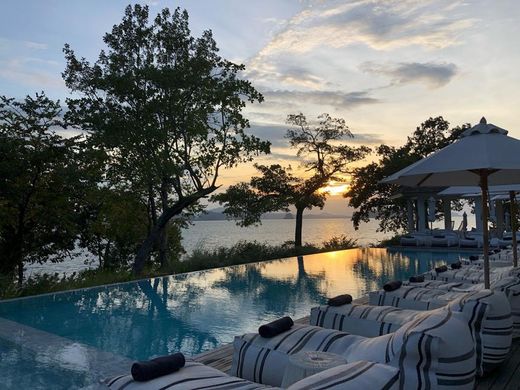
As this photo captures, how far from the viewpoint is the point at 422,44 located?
413 inches

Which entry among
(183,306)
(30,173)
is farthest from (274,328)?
(30,173)

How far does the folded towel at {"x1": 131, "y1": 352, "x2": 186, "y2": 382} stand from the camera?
88.8 inches

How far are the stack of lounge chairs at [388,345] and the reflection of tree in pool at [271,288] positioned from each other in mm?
3889

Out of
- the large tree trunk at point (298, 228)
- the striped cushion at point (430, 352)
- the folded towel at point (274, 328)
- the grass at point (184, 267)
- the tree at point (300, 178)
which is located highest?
the tree at point (300, 178)

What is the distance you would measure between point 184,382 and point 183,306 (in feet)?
21.7

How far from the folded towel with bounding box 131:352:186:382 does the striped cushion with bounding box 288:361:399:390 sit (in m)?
0.95

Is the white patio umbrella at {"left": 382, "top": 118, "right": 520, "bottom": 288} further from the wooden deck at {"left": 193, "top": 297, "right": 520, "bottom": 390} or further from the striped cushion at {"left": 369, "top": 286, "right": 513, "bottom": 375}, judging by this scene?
the striped cushion at {"left": 369, "top": 286, "right": 513, "bottom": 375}

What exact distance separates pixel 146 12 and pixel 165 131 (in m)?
4.04

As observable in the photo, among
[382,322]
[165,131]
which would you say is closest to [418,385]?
[382,322]

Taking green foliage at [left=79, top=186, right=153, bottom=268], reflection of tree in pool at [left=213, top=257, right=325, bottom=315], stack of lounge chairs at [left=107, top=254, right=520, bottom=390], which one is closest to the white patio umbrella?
stack of lounge chairs at [left=107, top=254, right=520, bottom=390]

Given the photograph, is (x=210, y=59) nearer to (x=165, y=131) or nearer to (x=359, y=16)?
(x=165, y=131)

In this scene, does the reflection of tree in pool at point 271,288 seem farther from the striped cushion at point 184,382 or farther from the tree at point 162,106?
the striped cushion at point 184,382

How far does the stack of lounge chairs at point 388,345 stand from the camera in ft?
6.42

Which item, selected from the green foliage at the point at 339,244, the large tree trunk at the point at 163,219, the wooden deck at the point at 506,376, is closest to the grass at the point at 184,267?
the green foliage at the point at 339,244
